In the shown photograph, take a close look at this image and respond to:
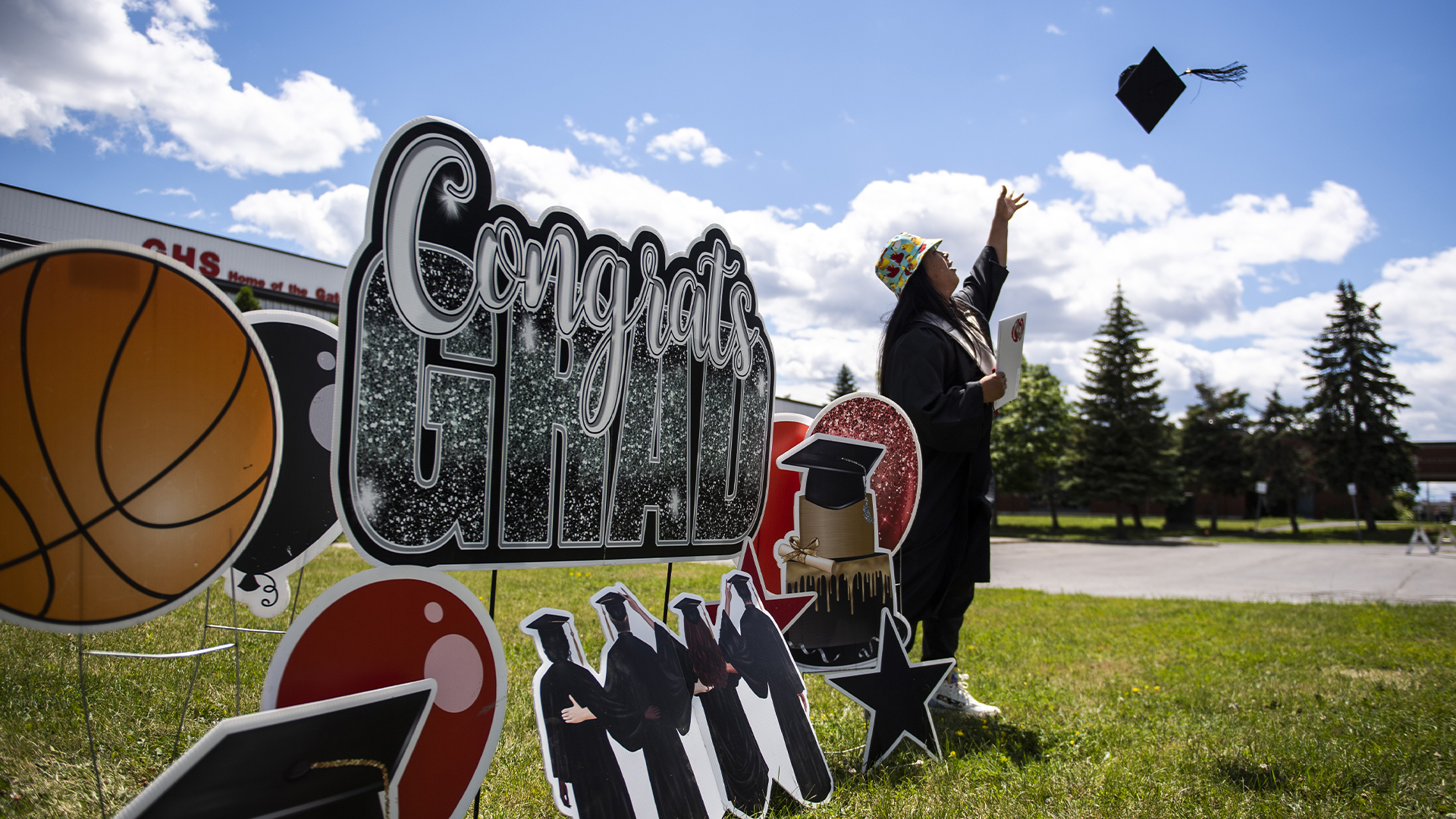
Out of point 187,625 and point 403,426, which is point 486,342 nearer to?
point 403,426

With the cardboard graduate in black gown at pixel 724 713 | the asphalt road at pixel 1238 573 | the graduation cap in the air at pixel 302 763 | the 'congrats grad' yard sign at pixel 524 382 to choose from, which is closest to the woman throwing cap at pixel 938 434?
the 'congrats grad' yard sign at pixel 524 382

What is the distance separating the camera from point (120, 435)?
65.9 inches

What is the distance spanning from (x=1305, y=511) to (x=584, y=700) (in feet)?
206

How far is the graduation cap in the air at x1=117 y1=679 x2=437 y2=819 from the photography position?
1.49 m

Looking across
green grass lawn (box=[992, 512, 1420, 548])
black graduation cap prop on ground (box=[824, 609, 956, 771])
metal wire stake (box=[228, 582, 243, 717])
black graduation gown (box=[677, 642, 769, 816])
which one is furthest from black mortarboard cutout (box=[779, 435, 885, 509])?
green grass lawn (box=[992, 512, 1420, 548])

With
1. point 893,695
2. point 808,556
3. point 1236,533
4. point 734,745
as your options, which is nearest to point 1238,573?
point 893,695

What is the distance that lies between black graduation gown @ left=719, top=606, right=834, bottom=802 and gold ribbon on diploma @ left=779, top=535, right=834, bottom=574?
1.02 feet

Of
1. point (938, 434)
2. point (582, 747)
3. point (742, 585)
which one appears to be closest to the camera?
point (582, 747)

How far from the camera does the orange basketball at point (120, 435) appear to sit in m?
1.54

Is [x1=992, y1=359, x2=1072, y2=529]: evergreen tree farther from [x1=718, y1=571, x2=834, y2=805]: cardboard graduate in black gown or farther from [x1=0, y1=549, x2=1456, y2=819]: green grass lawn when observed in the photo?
[x1=718, y1=571, x2=834, y2=805]: cardboard graduate in black gown

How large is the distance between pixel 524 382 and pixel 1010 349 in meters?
2.22

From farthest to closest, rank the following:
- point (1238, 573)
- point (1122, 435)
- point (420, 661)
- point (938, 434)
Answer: point (1122, 435), point (1238, 573), point (938, 434), point (420, 661)

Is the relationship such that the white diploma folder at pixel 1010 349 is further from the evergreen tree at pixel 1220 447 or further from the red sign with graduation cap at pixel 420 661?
the evergreen tree at pixel 1220 447

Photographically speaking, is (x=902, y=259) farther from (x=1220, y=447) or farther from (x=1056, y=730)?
(x=1220, y=447)
